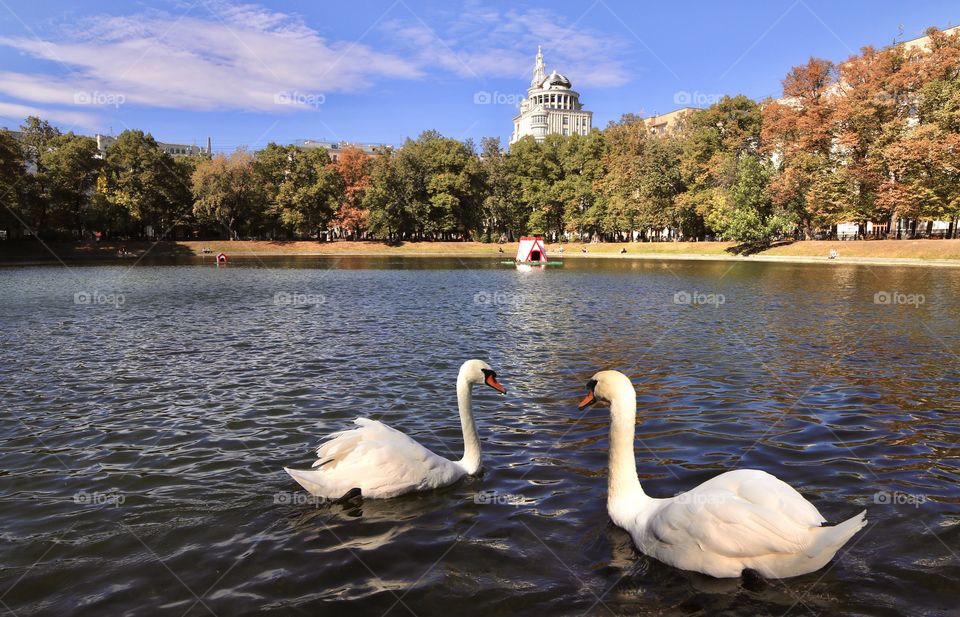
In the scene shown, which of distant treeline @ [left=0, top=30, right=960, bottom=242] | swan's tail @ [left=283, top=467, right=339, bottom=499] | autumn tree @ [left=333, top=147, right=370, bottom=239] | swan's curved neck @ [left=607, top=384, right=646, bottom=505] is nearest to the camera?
swan's curved neck @ [left=607, top=384, right=646, bottom=505]

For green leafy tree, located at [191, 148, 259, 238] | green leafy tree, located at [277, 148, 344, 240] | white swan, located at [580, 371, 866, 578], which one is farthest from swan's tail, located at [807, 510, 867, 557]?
green leafy tree, located at [277, 148, 344, 240]

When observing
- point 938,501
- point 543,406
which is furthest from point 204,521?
point 938,501

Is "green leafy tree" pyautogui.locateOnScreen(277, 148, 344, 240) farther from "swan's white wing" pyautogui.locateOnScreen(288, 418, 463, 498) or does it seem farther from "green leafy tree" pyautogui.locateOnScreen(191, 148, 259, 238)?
"swan's white wing" pyautogui.locateOnScreen(288, 418, 463, 498)

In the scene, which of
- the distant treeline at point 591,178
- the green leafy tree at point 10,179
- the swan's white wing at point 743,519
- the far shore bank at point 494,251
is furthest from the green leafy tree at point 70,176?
the swan's white wing at point 743,519

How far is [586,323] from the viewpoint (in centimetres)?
2125

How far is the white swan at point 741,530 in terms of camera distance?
4.84 meters

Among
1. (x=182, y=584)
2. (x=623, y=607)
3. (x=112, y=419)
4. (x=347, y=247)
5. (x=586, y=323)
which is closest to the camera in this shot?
(x=623, y=607)

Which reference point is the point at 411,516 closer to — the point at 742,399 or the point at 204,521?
the point at 204,521

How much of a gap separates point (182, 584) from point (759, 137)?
9256 cm

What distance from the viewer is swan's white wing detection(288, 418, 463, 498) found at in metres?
6.70

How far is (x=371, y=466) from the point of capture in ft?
22.0

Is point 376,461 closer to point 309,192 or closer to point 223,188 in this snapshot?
point 223,188

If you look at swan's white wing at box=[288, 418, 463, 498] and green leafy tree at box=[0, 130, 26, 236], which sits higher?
green leafy tree at box=[0, 130, 26, 236]

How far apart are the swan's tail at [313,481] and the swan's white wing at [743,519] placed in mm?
3605
